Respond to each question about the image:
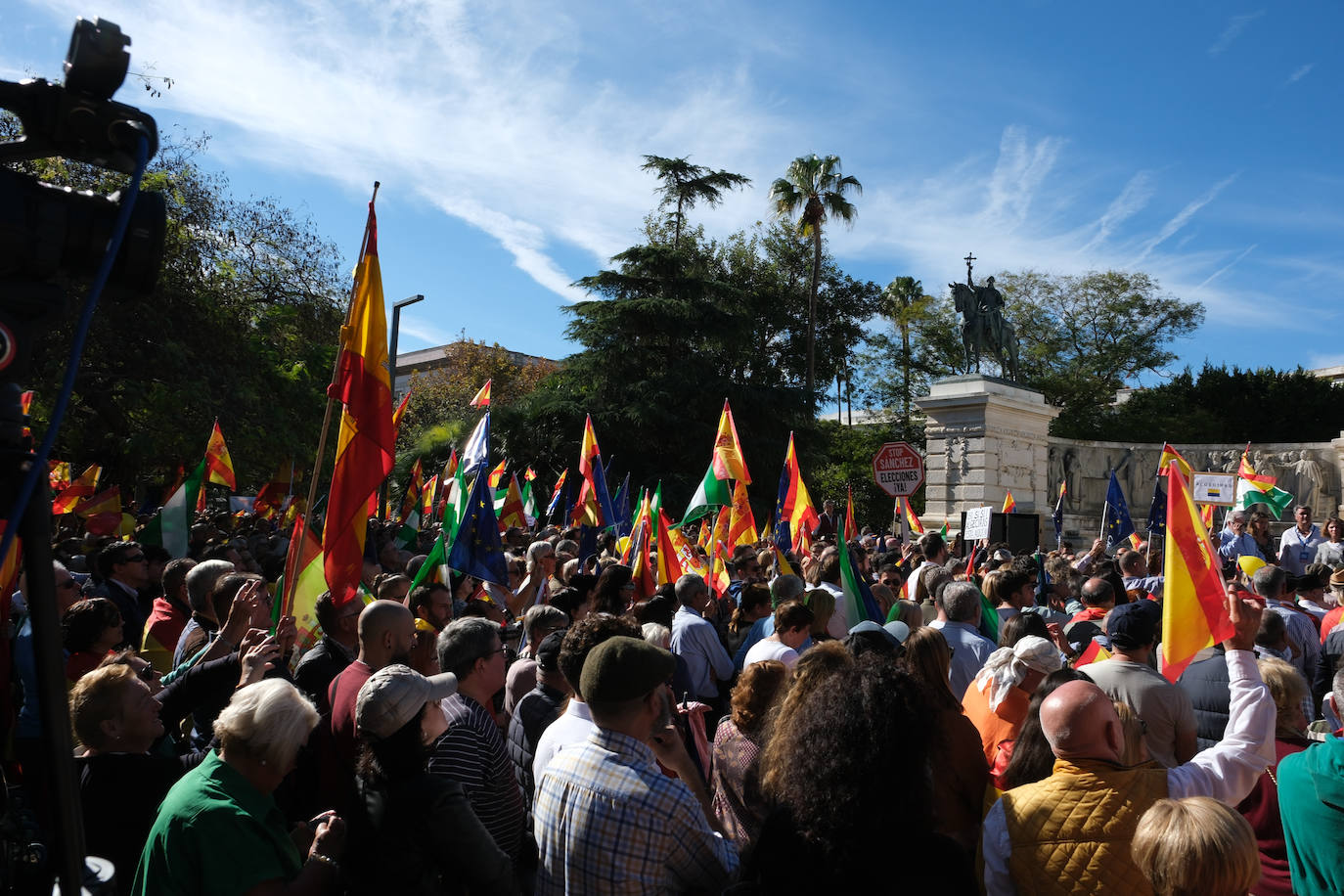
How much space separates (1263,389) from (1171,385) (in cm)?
305

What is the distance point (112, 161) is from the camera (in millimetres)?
1829

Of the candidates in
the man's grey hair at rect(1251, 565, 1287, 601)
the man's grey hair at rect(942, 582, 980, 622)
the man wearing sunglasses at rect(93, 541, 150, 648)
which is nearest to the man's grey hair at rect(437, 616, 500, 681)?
the man's grey hair at rect(942, 582, 980, 622)

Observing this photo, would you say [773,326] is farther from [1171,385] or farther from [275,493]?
[275,493]

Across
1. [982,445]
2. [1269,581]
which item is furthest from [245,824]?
[982,445]

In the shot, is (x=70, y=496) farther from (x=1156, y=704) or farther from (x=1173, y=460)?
(x=1156, y=704)

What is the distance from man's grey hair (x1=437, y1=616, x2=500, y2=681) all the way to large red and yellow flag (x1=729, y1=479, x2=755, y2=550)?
26.2 feet

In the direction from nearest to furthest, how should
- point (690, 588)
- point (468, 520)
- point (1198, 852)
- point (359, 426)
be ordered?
1. point (1198, 852)
2. point (359, 426)
3. point (690, 588)
4. point (468, 520)

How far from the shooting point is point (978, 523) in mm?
12492

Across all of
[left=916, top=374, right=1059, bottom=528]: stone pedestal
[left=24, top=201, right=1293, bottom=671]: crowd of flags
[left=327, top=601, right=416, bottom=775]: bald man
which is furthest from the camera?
[left=916, top=374, right=1059, bottom=528]: stone pedestal

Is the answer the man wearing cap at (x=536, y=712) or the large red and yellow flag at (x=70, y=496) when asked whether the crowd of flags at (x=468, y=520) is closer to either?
the large red and yellow flag at (x=70, y=496)

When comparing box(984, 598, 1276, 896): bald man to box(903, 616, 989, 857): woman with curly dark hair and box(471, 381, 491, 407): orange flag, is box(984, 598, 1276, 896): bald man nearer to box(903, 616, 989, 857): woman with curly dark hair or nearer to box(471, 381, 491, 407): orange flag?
box(903, 616, 989, 857): woman with curly dark hair

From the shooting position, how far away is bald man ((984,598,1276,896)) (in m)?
2.65

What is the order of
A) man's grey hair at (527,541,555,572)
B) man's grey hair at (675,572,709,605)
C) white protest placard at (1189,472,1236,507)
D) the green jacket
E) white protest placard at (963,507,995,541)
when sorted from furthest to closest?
white protest placard at (1189,472,1236,507)
white protest placard at (963,507,995,541)
man's grey hair at (527,541,555,572)
man's grey hair at (675,572,709,605)
the green jacket

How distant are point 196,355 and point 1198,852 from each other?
892 inches
